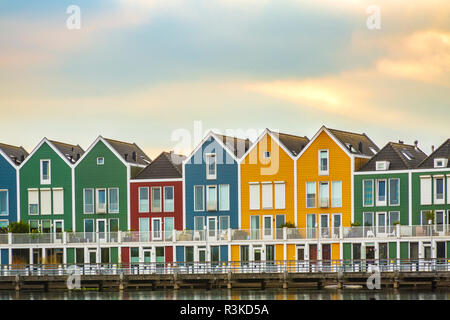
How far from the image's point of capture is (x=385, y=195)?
95.2 m

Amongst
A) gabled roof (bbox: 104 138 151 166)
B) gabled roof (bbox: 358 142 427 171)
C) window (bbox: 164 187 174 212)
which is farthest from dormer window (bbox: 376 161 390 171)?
gabled roof (bbox: 104 138 151 166)

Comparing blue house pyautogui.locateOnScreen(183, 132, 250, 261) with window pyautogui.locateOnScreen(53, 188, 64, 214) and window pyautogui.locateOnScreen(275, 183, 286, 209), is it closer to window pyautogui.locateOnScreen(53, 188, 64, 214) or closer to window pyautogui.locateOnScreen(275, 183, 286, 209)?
window pyautogui.locateOnScreen(275, 183, 286, 209)

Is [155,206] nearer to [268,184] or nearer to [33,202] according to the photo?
[268,184]

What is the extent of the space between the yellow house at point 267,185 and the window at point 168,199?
5.38 meters

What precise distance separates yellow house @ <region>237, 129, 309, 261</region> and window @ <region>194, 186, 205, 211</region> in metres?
3.07

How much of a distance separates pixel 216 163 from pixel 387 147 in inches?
497

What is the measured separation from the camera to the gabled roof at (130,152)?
336 ft

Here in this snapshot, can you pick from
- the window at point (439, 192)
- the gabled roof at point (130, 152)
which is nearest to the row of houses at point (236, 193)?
the window at point (439, 192)

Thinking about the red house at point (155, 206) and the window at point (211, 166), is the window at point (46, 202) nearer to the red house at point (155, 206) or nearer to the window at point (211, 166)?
the red house at point (155, 206)

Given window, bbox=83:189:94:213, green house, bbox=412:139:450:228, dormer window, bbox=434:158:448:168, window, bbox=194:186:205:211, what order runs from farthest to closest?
window, bbox=83:189:94:213
window, bbox=194:186:205:211
dormer window, bbox=434:158:448:168
green house, bbox=412:139:450:228

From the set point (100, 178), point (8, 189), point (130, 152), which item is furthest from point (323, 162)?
point (8, 189)

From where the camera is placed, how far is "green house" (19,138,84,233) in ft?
334
